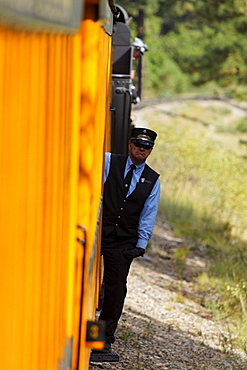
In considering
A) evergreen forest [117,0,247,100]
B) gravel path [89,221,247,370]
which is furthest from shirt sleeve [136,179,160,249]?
evergreen forest [117,0,247,100]

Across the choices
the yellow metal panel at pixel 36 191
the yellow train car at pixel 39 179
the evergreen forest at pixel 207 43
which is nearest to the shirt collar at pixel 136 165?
the yellow train car at pixel 39 179

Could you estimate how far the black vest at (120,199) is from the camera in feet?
16.3

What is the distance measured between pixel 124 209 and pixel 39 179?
319 centimetres

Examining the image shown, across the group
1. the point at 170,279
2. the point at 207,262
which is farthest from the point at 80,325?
the point at 207,262

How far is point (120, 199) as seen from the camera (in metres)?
4.98

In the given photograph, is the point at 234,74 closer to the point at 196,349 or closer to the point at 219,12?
the point at 219,12

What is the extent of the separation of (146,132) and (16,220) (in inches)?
132

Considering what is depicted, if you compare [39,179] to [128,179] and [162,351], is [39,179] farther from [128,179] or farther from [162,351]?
[162,351]

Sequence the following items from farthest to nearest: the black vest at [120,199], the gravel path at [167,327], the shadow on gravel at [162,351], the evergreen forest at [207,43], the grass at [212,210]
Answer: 1. the evergreen forest at [207,43]
2. the grass at [212,210]
3. the gravel path at [167,327]
4. the shadow on gravel at [162,351]
5. the black vest at [120,199]

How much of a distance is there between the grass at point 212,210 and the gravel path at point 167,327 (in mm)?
193

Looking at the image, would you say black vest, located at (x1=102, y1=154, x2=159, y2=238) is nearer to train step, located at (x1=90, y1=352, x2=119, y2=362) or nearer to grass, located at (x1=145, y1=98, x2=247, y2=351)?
train step, located at (x1=90, y1=352, x2=119, y2=362)

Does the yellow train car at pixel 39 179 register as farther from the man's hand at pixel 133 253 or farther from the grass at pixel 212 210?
the grass at pixel 212 210

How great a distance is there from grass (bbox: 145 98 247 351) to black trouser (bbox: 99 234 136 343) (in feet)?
5.92

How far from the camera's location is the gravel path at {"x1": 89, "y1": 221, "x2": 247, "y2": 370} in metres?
5.81
